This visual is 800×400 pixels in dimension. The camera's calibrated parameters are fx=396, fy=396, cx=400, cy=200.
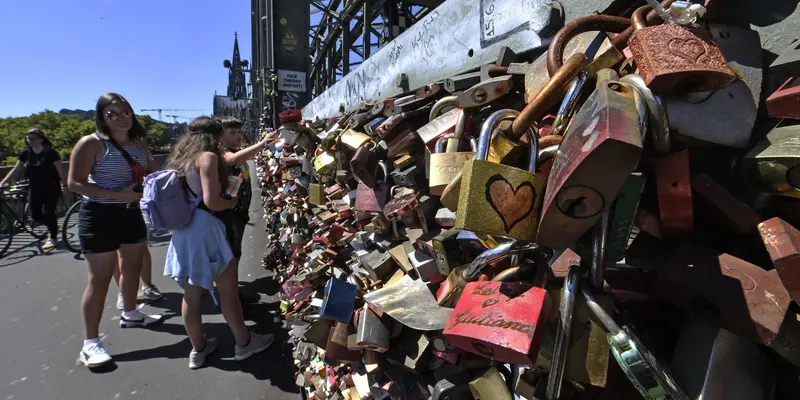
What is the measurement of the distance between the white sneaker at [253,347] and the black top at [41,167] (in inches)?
210

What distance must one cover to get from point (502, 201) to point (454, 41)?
1174 millimetres

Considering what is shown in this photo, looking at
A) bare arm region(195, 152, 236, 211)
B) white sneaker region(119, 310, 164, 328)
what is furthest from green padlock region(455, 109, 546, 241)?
white sneaker region(119, 310, 164, 328)

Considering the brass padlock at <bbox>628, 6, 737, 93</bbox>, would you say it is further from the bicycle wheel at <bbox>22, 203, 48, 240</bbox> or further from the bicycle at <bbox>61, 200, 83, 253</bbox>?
the bicycle wheel at <bbox>22, 203, 48, 240</bbox>

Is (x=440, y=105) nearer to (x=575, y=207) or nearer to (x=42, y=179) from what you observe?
(x=575, y=207)

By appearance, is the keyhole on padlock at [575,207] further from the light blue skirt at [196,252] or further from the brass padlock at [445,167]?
the light blue skirt at [196,252]

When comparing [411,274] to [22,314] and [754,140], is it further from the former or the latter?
[22,314]

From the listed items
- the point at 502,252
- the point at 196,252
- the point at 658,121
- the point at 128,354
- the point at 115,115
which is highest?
the point at 115,115

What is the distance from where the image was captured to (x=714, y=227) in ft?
2.34

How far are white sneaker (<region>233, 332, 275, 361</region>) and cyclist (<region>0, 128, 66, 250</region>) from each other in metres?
5.05

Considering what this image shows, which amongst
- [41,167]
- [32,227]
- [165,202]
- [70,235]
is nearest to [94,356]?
[165,202]

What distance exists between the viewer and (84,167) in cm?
256

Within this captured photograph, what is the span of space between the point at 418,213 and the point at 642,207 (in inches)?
27.0

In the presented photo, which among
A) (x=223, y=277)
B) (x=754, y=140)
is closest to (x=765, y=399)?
(x=754, y=140)

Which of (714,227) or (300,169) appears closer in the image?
(714,227)
